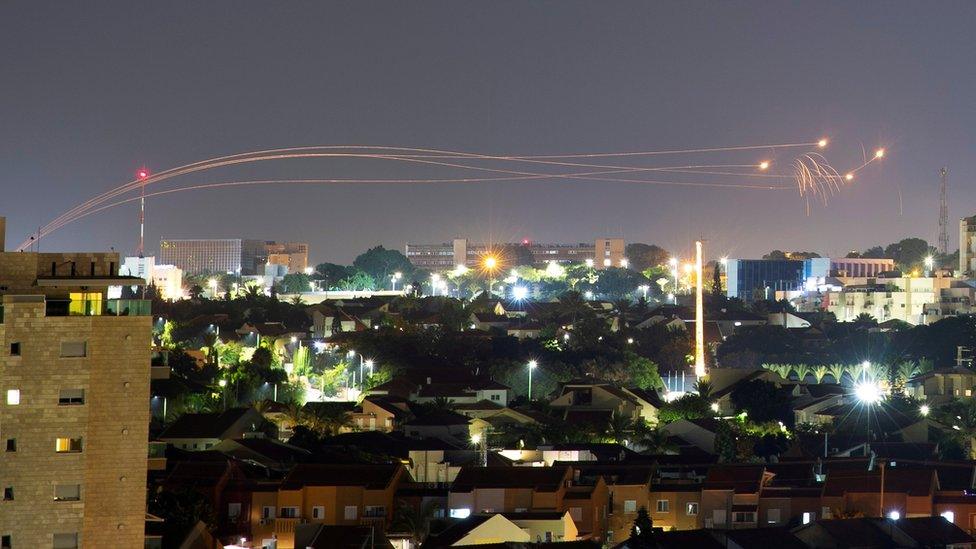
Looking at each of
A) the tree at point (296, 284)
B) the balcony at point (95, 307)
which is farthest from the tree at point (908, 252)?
the balcony at point (95, 307)

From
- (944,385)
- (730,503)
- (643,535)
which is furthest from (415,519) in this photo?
(944,385)

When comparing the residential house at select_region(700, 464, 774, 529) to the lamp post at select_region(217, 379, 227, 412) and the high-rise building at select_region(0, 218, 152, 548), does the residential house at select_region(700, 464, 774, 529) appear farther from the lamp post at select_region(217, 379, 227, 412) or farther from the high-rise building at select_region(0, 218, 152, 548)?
the high-rise building at select_region(0, 218, 152, 548)

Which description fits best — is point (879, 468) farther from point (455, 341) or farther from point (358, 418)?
point (455, 341)

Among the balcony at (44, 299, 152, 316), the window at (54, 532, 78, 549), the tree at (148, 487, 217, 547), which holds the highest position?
the balcony at (44, 299, 152, 316)

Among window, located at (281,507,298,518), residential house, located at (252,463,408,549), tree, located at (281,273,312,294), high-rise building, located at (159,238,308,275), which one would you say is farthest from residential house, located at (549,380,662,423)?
high-rise building, located at (159,238,308,275)

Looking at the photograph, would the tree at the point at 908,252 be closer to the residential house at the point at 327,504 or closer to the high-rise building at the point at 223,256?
the high-rise building at the point at 223,256

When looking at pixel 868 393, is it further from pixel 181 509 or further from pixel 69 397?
pixel 69 397

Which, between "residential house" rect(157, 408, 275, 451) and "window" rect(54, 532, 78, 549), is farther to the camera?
"residential house" rect(157, 408, 275, 451)
